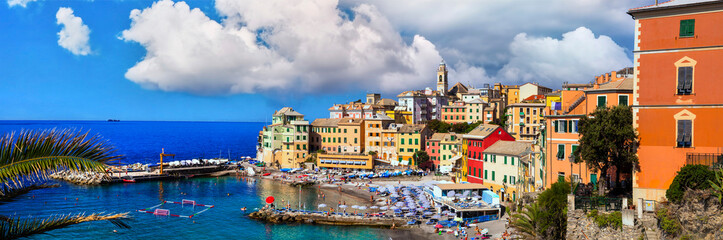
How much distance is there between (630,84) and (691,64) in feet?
25.7

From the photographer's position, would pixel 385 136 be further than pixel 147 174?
Yes

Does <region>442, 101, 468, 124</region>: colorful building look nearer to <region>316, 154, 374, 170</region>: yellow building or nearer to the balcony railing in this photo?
<region>316, 154, 374, 170</region>: yellow building

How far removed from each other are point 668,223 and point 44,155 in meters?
20.8

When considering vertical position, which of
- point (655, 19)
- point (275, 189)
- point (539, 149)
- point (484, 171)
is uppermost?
point (655, 19)

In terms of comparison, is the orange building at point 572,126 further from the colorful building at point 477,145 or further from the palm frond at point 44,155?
the palm frond at point 44,155

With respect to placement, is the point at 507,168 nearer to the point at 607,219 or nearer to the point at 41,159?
the point at 607,219

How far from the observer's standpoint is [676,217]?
736 inches

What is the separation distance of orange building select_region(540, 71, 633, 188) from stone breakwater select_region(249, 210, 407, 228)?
16333mm

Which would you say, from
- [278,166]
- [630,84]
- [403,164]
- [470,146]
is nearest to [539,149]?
[630,84]

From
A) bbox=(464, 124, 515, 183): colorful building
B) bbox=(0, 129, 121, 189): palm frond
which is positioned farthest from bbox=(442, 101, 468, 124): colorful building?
bbox=(0, 129, 121, 189): palm frond

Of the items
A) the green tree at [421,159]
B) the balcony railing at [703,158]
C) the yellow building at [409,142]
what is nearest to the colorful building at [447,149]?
the green tree at [421,159]

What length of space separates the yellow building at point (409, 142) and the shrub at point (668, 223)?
66.1 meters

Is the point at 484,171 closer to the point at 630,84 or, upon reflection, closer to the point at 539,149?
the point at 539,149

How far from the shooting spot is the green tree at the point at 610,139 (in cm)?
2291
